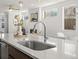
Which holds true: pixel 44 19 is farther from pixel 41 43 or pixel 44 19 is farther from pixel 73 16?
pixel 41 43

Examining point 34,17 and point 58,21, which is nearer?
point 58,21

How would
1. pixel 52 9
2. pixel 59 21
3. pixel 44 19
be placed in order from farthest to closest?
pixel 44 19 < pixel 52 9 < pixel 59 21

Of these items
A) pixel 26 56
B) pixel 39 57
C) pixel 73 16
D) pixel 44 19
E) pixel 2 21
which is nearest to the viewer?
pixel 39 57

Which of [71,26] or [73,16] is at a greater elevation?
[73,16]

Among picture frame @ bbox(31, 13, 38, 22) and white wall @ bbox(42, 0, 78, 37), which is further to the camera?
picture frame @ bbox(31, 13, 38, 22)

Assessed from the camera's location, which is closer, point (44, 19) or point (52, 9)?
point (52, 9)

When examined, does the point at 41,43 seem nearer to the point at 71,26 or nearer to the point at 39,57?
the point at 39,57

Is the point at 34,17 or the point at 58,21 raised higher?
the point at 34,17

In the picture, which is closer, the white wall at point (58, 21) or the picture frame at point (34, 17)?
the white wall at point (58, 21)

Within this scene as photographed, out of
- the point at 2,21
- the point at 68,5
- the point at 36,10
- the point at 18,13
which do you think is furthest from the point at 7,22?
the point at 68,5

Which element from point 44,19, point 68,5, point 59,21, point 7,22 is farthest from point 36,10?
point 7,22

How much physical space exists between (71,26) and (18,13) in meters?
6.91

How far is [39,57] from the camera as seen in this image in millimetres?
886

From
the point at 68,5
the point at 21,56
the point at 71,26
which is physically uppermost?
the point at 68,5
